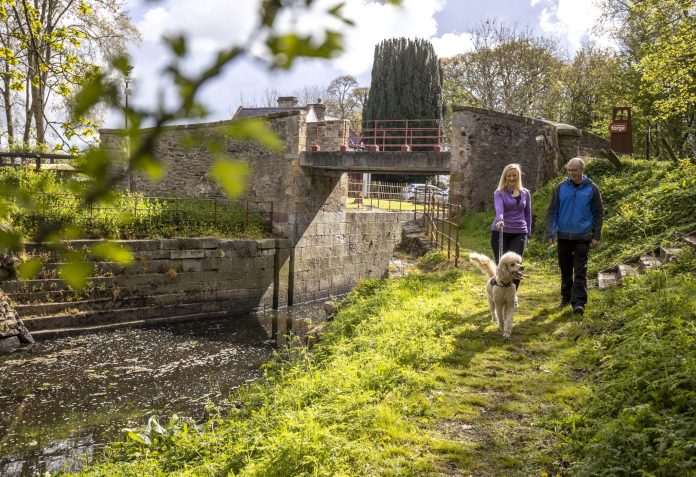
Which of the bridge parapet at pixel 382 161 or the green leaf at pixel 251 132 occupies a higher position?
the bridge parapet at pixel 382 161

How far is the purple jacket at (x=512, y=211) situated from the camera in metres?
6.77

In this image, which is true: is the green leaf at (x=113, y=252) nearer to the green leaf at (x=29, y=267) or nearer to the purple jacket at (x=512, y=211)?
the green leaf at (x=29, y=267)

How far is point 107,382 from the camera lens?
9742mm

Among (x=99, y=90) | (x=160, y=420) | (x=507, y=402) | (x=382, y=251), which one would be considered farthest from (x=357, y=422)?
(x=382, y=251)

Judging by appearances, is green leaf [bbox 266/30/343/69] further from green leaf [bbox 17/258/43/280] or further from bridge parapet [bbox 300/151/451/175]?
bridge parapet [bbox 300/151/451/175]

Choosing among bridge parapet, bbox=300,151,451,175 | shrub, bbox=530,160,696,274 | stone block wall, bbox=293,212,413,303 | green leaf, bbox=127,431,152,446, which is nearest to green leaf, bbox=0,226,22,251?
green leaf, bbox=127,431,152,446

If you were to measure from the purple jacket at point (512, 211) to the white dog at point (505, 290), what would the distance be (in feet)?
3.20

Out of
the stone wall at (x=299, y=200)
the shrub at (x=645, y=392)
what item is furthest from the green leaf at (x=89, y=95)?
the stone wall at (x=299, y=200)

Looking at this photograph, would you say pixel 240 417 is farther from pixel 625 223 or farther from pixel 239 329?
pixel 239 329

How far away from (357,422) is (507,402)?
50.5 inches

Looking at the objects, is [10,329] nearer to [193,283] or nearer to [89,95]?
[193,283]

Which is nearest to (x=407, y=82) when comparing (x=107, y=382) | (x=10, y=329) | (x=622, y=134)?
(x=622, y=134)

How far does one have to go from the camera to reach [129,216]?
1.41m

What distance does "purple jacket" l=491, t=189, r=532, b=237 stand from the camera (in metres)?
6.77
